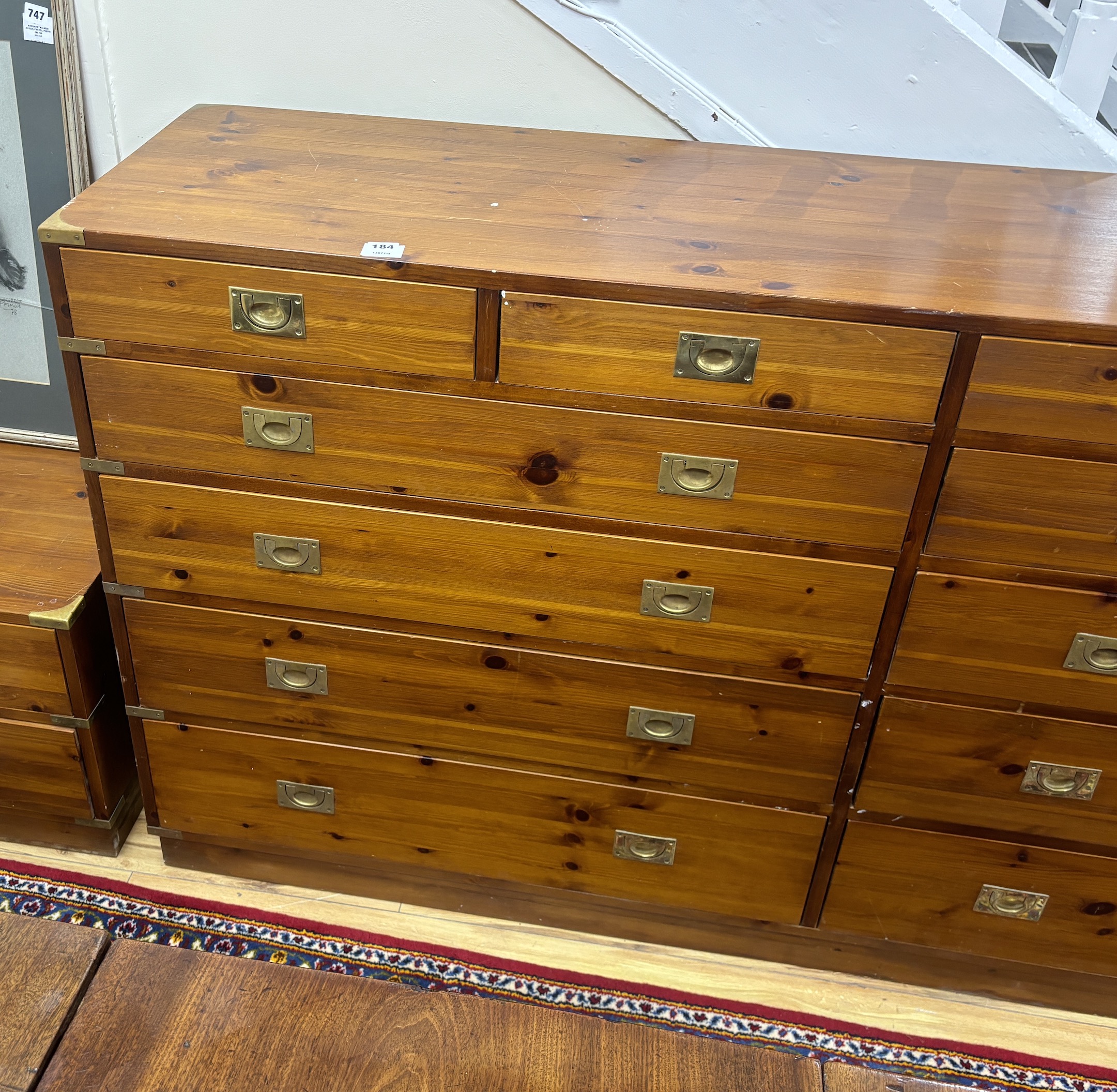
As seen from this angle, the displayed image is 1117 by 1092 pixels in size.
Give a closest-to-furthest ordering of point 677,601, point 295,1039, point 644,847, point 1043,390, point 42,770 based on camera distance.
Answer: point 295,1039 < point 1043,390 < point 677,601 < point 644,847 < point 42,770

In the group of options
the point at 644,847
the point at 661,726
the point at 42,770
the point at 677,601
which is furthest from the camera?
the point at 42,770

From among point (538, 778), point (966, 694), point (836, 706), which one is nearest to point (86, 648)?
point (538, 778)

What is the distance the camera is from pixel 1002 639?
1.45 m

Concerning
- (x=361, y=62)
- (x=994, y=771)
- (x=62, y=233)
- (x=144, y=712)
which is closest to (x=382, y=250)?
(x=62, y=233)

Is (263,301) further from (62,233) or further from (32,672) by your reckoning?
(32,672)

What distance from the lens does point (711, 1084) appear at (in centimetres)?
95

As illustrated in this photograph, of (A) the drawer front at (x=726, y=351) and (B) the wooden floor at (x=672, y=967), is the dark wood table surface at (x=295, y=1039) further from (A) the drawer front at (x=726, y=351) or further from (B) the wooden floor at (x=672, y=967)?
(B) the wooden floor at (x=672, y=967)

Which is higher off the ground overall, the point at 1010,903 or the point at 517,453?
the point at 517,453

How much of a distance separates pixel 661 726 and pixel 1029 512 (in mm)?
601

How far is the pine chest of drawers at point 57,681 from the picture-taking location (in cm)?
172

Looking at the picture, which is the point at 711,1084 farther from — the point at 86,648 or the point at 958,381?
the point at 86,648

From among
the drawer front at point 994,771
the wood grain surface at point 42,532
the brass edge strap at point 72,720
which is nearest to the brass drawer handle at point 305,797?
the brass edge strap at point 72,720

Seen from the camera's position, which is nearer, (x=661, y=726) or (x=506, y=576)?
(x=506, y=576)

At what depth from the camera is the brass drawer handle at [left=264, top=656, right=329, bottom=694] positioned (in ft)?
5.44
